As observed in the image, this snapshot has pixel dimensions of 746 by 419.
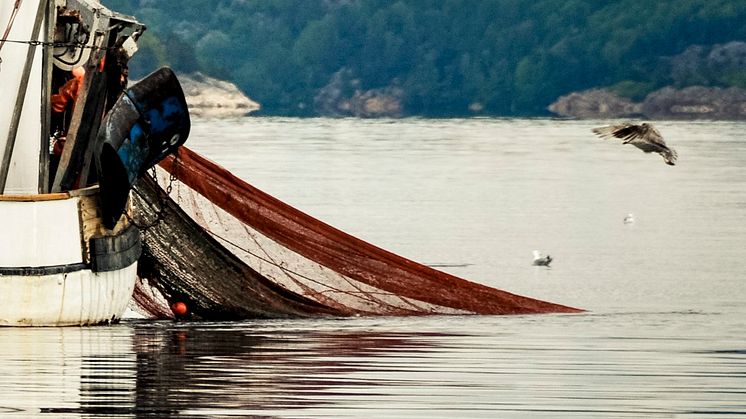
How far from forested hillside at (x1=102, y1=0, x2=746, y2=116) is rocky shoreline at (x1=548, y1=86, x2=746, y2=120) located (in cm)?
168

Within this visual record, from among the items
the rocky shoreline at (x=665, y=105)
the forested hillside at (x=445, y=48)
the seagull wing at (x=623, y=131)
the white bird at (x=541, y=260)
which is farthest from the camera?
the forested hillside at (x=445, y=48)

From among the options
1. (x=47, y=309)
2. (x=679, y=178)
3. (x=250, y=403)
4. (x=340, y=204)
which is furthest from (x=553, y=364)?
(x=679, y=178)

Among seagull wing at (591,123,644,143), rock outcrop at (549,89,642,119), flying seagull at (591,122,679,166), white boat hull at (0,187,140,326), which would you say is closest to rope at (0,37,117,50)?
white boat hull at (0,187,140,326)

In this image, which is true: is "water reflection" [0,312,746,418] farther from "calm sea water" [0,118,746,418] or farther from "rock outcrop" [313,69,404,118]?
"rock outcrop" [313,69,404,118]

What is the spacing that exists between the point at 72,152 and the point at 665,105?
11538 cm

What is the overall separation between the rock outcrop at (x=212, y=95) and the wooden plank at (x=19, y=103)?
113 meters

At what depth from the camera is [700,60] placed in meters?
136

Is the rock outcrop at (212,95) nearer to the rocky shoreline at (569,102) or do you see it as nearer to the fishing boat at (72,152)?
the rocky shoreline at (569,102)

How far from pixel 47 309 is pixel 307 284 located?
7.69 ft

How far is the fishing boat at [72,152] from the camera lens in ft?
41.0

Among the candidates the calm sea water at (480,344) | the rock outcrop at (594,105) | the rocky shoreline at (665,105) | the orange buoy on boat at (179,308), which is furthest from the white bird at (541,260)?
the rock outcrop at (594,105)

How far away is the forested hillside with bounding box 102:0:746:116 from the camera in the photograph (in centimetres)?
13800

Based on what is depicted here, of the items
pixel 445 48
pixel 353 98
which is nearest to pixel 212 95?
pixel 353 98

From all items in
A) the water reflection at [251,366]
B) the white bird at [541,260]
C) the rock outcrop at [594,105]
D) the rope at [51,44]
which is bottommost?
the rock outcrop at [594,105]
